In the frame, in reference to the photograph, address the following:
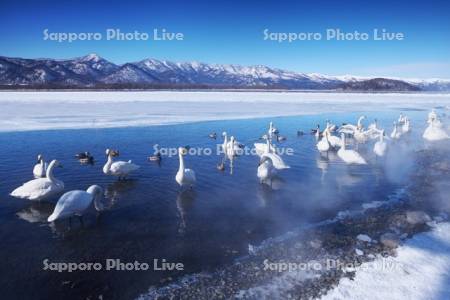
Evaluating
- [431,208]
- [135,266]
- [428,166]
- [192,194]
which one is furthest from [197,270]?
[428,166]

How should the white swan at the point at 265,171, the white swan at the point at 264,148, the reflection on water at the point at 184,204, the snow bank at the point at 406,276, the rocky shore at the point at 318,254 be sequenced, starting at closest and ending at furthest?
the snow bank at the point at 406,276 → the rocky shore at the point at 318,254 → the reflection on water at the point at 184,204 → the white swan at the point at 265,171 → the white swan at the point at 264,148

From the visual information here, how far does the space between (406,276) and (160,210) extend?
5682mm

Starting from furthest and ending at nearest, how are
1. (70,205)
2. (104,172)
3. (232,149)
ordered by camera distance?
1. (232,149)
2. (104,172)
3. (70,205)

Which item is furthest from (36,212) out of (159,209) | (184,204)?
(184,204)

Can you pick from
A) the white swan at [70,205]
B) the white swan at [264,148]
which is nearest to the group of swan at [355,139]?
the white swan at [264,148]

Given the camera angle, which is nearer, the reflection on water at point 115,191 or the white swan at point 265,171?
the reflection on water at point 115,191

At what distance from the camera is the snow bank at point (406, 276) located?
224 inches

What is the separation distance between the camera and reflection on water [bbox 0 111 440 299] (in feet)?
20.9

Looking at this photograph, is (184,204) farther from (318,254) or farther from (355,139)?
(355,139)

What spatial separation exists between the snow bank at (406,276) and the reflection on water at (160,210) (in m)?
2.11

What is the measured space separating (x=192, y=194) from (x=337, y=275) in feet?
16.9

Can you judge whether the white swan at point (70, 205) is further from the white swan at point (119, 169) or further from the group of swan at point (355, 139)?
the group of swan at point (355, 139)

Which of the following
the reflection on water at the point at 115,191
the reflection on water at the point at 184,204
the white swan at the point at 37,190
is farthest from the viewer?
the reflection on water at the point at 115,191

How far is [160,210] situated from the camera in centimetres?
913
